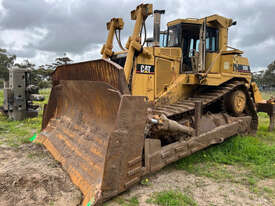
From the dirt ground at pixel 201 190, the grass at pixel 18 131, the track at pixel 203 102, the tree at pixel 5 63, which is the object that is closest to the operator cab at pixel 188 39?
the track at pixel 203 102

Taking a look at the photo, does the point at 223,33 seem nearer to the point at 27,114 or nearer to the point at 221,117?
the point at 221,117

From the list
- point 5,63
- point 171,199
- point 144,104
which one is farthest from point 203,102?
point 5,63

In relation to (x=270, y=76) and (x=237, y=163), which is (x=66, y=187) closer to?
(x=237, y=163)

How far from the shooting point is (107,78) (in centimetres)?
294

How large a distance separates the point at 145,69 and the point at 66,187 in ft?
8.01

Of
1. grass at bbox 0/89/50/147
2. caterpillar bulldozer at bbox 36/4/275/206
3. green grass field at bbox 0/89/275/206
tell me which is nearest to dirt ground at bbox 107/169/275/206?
green grass field at bbox 0/89/275/206

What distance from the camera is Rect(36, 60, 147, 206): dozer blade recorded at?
8.45 ft

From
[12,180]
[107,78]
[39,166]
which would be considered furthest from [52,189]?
[107,78]

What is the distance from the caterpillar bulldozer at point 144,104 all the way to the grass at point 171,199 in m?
0.30

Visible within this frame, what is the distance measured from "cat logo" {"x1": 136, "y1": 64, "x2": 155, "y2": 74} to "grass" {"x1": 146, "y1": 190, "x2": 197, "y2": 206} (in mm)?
2187

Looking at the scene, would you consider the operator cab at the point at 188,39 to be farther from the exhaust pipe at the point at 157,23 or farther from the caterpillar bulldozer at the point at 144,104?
the exhaust pipe at the point at 157,23

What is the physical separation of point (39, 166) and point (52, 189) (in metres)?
0.77

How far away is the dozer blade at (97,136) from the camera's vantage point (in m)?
2.58

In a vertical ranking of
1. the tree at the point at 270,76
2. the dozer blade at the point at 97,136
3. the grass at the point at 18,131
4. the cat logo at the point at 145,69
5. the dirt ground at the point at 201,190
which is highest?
the tree at the point at 270,76
